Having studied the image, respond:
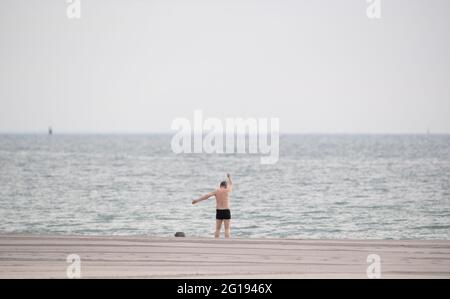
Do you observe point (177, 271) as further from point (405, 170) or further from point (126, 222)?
point (405, 170)

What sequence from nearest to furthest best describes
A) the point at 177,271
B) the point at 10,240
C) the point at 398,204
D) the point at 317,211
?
the point at 177,271
the point at 10,240
the point at 317,211
the point at 398,204

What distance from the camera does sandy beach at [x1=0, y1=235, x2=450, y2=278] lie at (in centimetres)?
1236

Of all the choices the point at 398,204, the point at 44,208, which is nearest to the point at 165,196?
the point at 44,208

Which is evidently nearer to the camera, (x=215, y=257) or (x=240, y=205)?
(x=215, y=257)

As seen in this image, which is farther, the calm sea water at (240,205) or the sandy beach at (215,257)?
the calm sea water at (240,205)

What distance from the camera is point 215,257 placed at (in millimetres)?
13758

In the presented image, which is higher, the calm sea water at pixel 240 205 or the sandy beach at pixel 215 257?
the sandy beach at pixel 215 257

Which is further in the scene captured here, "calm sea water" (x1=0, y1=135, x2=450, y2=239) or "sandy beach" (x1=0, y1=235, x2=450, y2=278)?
"calm sea water" (x1=0, y1=135, x2=450, y2=239)

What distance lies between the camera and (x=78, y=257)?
13.5 metres

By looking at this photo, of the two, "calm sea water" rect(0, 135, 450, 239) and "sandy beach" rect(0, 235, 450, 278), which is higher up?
"sandy beach" rect(0, 235, 450, 278)

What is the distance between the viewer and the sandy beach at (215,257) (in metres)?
12.4

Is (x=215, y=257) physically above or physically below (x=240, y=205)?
above

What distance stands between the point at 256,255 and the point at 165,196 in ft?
133
